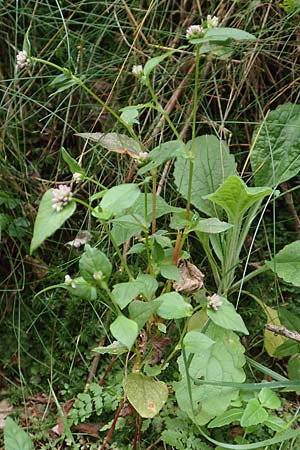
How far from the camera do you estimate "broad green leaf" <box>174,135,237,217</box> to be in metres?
1.37

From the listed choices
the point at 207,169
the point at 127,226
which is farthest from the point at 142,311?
the point at 207,169

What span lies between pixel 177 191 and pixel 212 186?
77mm

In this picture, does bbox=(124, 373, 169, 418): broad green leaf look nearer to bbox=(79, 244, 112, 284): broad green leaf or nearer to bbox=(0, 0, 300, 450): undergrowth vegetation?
bbox=(0, 0, 300, 450): undergrowth vegetation

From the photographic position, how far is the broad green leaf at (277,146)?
1.38m

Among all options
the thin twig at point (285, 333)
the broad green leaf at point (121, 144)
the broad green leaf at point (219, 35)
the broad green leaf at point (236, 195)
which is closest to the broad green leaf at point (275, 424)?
the thin twig at point (285, 333)

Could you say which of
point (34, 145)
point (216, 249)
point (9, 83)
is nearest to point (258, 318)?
point (216, 249)

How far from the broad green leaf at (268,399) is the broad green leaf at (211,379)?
5 cm

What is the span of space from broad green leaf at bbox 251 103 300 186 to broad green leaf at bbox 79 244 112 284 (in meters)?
0.59

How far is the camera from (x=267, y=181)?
54.7 inches

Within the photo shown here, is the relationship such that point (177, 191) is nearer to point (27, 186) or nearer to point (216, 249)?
point (216, 249)

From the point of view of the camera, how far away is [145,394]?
3.53 ft

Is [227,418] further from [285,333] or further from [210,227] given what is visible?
[210,227]

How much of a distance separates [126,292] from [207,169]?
501 mm

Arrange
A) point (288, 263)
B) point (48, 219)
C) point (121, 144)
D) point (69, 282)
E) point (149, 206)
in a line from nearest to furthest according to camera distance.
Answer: point (48, 219) < point (69, 282) < point (121, 144) < point (149, 206) < point (288, 263)
